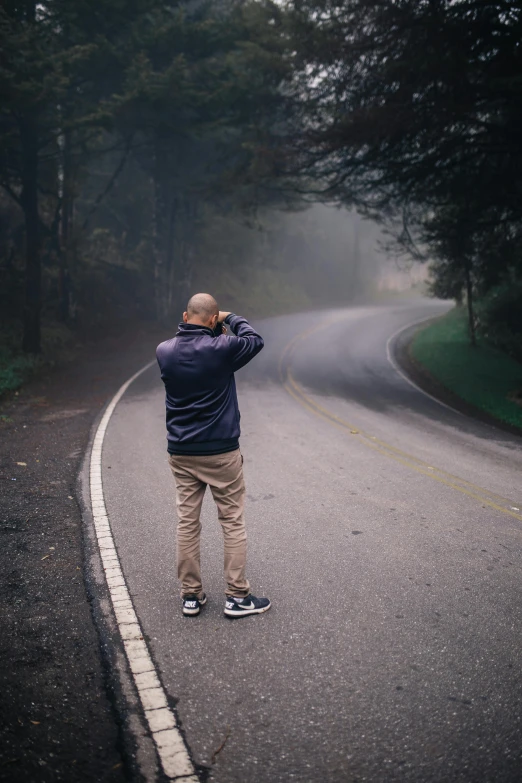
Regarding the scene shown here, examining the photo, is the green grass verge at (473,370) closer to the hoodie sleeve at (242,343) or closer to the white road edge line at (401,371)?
the white road edge line at (401,371)

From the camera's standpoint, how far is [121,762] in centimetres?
294

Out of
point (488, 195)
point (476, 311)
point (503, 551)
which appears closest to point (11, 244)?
point (488, 195)

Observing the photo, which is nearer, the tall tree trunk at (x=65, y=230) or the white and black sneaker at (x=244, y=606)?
the white and black sneaker at (x=244, y=606)

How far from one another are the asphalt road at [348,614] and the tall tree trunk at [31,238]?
10.7 meters

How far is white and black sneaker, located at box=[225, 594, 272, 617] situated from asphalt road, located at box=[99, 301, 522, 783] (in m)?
0.06

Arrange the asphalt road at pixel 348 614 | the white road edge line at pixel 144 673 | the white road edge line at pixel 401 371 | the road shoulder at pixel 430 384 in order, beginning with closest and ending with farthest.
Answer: the white road edge line at pixel 144 673, the asphalt road at pixel 348 614, the road shoulder at pixel 430 384, the white road edge line at pixel 401 371

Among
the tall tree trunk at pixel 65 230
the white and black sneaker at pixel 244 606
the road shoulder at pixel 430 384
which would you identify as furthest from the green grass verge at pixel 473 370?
the tall tree trunk at pixel 65 230

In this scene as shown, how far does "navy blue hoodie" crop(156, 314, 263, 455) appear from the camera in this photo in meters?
4.30

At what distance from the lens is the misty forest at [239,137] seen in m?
12.9

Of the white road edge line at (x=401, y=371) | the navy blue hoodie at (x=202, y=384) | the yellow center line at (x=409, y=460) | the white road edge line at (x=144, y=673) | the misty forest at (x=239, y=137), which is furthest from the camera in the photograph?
the white road edge line at (x=401, y=371)

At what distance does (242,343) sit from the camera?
4344 millimetres

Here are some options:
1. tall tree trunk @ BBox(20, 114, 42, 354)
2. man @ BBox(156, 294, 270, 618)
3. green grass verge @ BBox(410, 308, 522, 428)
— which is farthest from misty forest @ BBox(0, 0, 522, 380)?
man @ BBox(156, 294, 270, 618)

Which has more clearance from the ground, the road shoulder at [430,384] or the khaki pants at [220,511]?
the khaki pants at [220,511]

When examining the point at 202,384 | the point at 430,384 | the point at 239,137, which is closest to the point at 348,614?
the point at 202,384
